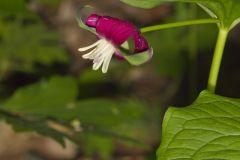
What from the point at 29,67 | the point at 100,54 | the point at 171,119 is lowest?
the point at 29,67

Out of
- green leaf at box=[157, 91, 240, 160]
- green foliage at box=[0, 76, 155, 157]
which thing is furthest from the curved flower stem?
green foliage at box=[0, 76, 155, 157]

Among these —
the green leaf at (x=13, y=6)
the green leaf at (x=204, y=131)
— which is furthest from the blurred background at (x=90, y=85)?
the green leaf at (x=204, y=131)

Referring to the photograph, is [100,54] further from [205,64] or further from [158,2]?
[205,64]

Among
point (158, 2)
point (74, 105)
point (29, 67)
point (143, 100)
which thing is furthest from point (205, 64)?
point (158, 2)

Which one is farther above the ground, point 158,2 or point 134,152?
point 158,2

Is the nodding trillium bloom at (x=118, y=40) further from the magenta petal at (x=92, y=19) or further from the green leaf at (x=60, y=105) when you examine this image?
the green leaf at (x=60, y=105)

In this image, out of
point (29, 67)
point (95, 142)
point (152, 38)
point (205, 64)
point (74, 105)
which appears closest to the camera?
point (74, 105)
